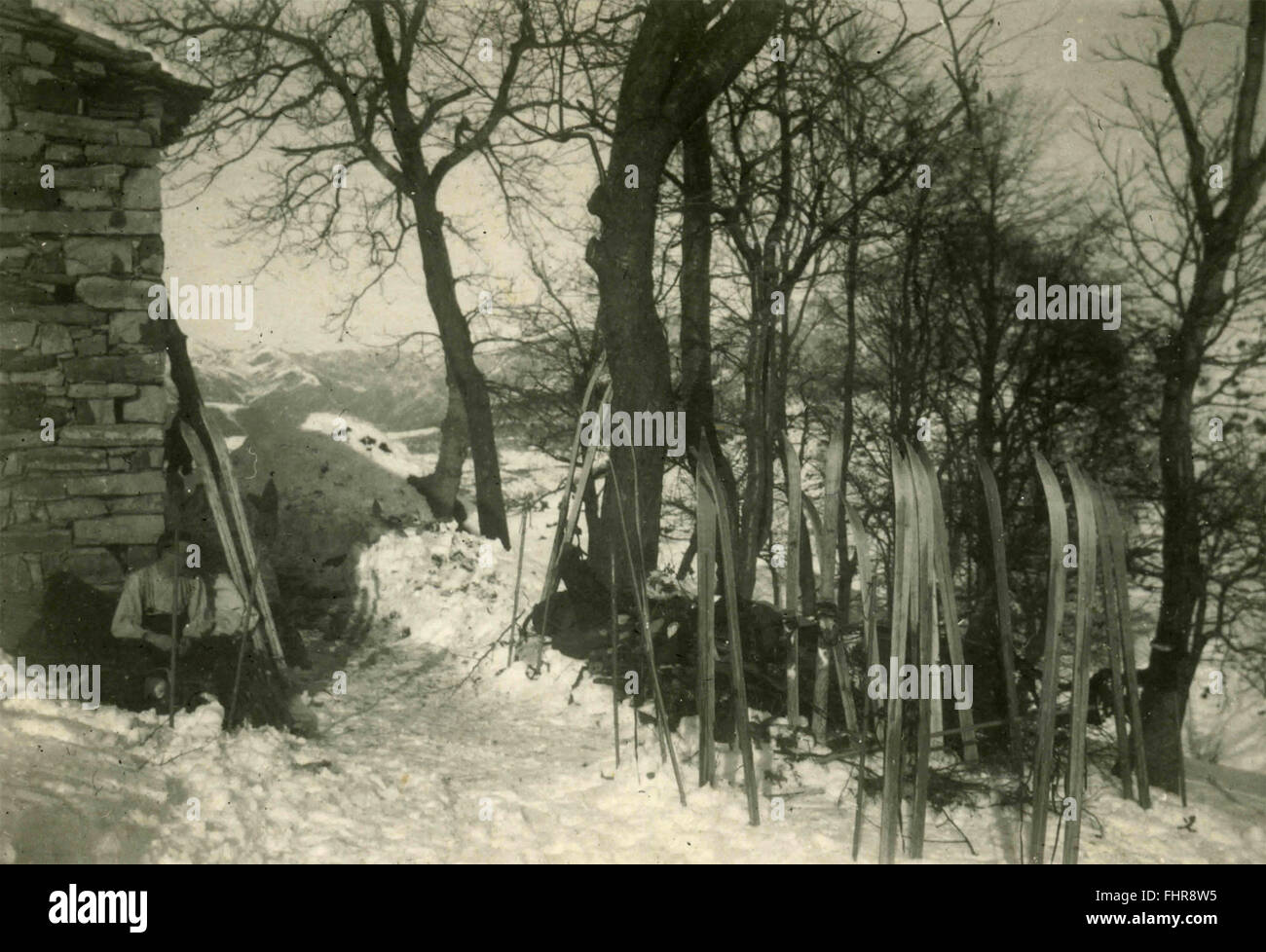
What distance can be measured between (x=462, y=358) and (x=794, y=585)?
25.0 feet

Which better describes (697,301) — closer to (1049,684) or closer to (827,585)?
(827,585)

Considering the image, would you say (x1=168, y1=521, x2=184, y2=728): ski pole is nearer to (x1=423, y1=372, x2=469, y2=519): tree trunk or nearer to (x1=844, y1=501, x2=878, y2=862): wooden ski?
(x1=844, y1=501, x2=878, y2=862): wooden ski

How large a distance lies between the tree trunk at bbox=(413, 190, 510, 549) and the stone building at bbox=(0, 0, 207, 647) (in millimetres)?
5362

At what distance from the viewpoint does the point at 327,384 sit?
56.7 ft

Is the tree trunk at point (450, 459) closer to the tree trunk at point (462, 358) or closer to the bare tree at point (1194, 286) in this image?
the tree trunk at point (462, 358)

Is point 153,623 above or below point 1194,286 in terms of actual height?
below

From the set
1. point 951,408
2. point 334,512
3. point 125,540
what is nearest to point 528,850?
point 125,540

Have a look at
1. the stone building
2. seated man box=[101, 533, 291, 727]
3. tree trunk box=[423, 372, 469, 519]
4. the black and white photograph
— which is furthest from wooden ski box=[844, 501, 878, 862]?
tree trunk box=[423, 372, 469, 519]

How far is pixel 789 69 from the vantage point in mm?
7129

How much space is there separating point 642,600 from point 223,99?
9.31 metres

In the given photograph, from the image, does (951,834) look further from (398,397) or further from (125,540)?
(398,397)
